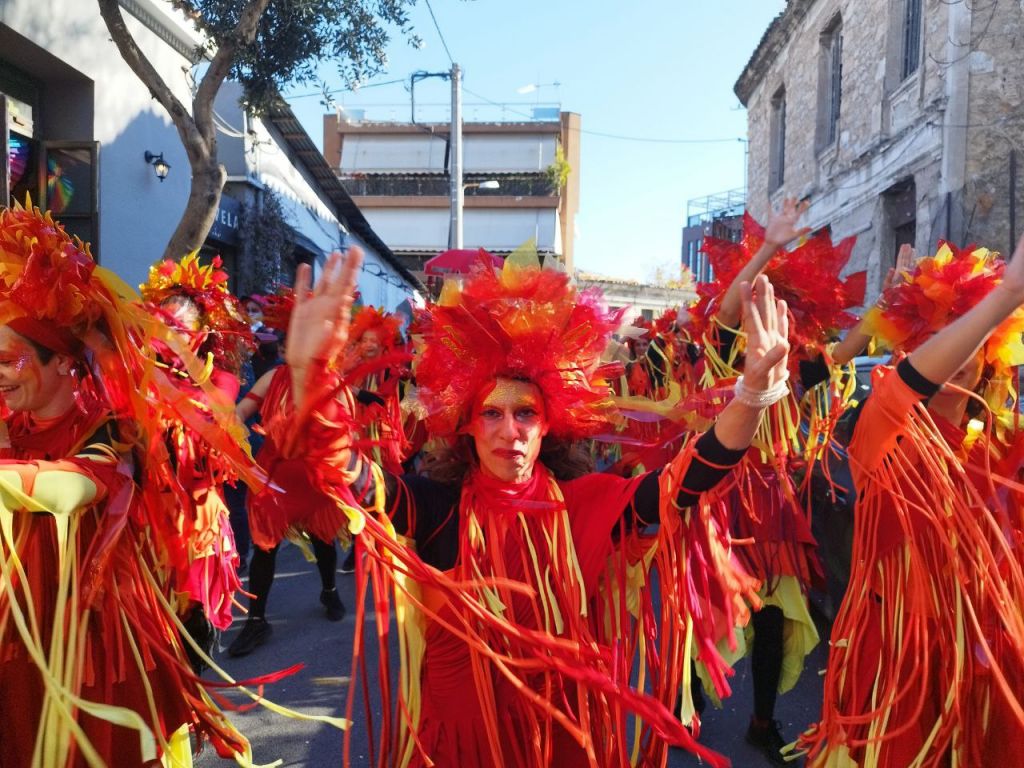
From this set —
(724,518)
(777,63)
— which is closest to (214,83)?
(724,518)

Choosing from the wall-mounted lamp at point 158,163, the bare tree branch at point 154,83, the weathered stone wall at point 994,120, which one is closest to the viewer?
the bare tree branch at point 154,83

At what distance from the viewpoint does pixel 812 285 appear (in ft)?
11.0

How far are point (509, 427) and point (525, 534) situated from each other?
0.88 ft

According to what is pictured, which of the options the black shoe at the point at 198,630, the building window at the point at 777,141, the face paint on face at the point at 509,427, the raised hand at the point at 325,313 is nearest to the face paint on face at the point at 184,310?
the black shoe at the point at 198,630

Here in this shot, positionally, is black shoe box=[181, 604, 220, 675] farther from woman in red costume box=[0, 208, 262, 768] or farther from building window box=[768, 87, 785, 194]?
building window box=[768, 87, 785, 194]

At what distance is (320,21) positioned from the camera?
7562 mm

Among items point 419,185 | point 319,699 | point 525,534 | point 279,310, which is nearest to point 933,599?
point 525,534

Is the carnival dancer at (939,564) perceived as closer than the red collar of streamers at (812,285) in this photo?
Yes

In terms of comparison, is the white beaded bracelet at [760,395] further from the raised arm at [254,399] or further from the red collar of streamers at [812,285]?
the raised arm at [254,399]

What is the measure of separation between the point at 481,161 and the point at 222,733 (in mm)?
41525

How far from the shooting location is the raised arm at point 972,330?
172 cm

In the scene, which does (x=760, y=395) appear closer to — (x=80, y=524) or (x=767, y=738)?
(x=80, y=524)

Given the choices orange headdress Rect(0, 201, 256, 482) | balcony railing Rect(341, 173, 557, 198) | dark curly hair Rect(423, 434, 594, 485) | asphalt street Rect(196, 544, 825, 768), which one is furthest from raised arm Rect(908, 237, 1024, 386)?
balcony railing Rect(341, 173, 557, 198)

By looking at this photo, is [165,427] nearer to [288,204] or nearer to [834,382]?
[834,382]
